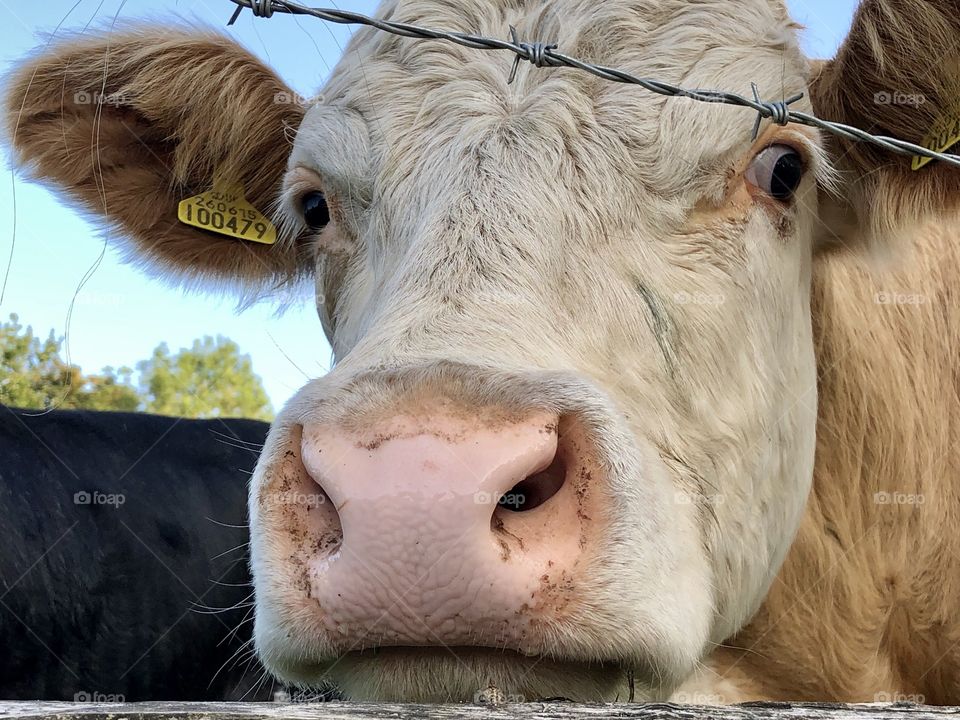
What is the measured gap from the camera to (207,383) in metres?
27.2

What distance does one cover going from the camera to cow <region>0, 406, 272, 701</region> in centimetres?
473

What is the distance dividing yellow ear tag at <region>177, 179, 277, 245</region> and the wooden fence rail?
9.19 feet

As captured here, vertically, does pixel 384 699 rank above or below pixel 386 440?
below

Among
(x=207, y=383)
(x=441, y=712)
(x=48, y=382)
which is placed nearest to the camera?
(x=441, y=712)

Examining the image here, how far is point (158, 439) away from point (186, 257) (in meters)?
2.10

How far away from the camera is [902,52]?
2807 mm

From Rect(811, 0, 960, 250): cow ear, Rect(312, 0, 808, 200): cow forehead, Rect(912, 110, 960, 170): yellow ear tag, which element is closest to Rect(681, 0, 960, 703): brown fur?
Rect(811, 0, 960, 250): cow ear

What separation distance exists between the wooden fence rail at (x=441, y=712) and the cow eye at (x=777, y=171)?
1.49m

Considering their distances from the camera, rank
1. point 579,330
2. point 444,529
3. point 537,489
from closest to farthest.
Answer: point 444,529 < point 537,489 < point 579,330

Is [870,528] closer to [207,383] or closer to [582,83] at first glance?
[582,83]

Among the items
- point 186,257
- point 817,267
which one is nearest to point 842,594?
point 817,267

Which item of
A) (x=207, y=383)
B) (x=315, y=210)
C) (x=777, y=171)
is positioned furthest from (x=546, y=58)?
(x=207, y=383)

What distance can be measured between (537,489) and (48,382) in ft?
34.9

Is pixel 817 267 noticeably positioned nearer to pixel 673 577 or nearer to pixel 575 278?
pixel 575 278
